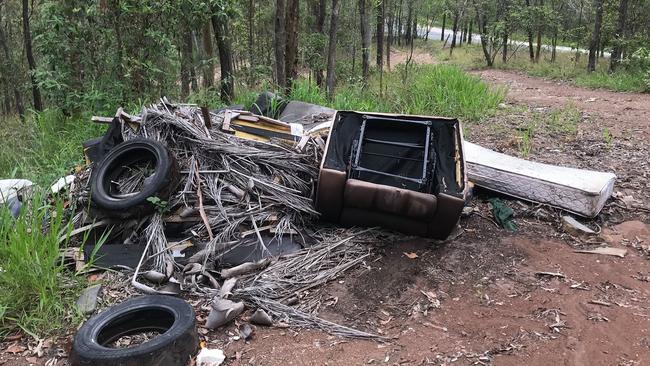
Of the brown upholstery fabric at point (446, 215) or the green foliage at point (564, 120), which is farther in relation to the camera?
the green foliage at point (564, 120)

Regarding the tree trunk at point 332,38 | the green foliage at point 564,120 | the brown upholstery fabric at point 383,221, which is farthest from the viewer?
the tree trunk at point 332,38

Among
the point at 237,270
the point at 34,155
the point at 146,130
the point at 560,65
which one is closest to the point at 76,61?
the point at 34,155

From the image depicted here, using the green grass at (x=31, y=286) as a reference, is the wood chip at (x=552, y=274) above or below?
below

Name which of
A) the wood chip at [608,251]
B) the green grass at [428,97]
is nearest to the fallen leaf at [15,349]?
the wood chip at [608,251]

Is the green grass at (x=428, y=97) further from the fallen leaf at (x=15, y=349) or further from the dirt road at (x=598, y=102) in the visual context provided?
the fallen leaf at (x=15, y=349)

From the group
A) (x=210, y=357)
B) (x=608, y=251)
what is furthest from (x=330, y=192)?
(x=608, y=251)

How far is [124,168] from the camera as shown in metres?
4.45

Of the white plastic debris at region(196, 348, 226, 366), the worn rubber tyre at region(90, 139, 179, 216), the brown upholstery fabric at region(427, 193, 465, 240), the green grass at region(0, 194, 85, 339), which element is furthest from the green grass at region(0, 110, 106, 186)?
the brown upholstery fabric at region(427, 193, 465, 240)

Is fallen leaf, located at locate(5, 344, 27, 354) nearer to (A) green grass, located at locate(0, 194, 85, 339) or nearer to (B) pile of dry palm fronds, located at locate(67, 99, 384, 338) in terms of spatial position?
(A) green grass, located at locate(0, 194, 85, 339)

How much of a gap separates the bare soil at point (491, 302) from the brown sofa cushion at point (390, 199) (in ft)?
1.15

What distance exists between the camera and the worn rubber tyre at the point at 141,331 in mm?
2584

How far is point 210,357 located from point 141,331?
1.89 feet

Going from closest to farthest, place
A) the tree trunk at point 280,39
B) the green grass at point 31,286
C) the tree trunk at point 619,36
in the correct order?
the green grass at point 31,286
the tree trunk at point 280,39
the tree trunk at point 619,36

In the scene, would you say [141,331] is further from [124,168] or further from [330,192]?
[124,168]
